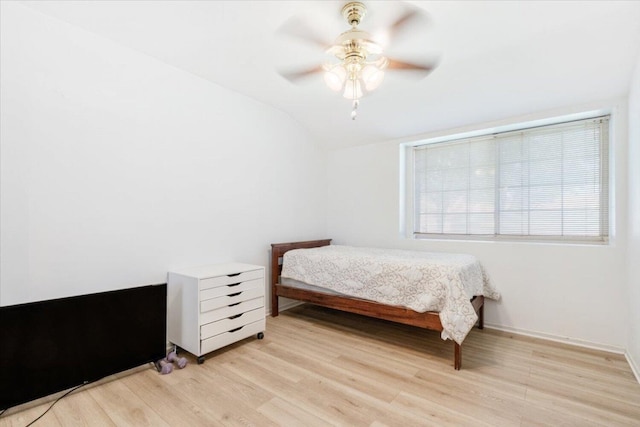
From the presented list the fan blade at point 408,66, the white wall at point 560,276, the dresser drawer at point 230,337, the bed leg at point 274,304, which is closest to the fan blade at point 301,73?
the fan blade at point 408,66

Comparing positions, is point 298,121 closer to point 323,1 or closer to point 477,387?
point 323,1

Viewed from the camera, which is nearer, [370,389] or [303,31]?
[303,31]

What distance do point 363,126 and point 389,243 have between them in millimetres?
1515

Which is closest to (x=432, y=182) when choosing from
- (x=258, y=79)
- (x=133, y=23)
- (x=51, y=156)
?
(x=258, y=79)

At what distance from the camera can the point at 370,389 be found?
6.55 feet

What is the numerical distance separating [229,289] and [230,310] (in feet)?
0.59

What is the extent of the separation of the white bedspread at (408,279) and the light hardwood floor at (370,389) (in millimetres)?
408

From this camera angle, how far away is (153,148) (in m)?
2.50

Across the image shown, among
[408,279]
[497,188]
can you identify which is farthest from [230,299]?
[497,188]

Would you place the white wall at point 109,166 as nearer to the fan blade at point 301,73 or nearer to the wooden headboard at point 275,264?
the wooden headboard at point 275,264

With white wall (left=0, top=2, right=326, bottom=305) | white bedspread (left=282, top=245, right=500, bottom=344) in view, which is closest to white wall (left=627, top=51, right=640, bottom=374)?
white bedspread (left=282, top=245, right=500, bottom=344)

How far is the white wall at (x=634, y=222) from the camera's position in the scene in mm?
2098

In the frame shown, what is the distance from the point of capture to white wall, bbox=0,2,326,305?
1.88 metres

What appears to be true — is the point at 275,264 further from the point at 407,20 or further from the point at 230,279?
the point at 407,20
